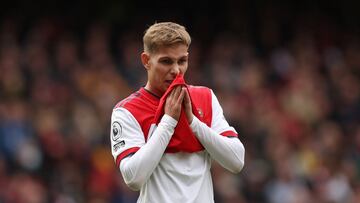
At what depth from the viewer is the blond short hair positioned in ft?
17.2

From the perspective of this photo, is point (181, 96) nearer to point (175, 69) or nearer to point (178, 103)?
point (178, 103)

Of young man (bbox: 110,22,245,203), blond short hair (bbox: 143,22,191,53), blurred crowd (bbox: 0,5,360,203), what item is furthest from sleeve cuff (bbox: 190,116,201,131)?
blurred crowd (bbox: 0,5,360,203)

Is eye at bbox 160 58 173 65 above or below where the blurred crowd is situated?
above

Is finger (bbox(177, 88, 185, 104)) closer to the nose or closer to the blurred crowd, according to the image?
the nose

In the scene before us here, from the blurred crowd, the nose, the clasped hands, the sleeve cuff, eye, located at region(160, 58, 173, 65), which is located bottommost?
the blurred crowd

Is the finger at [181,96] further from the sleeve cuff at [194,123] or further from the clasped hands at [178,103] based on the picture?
the sleeve cuff at [194,123]

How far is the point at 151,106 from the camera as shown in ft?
17.6

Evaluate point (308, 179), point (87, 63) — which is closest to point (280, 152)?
point (308, 179)

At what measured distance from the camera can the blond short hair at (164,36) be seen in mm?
5230

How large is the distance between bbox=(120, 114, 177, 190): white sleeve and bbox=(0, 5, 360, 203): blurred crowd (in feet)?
22.8

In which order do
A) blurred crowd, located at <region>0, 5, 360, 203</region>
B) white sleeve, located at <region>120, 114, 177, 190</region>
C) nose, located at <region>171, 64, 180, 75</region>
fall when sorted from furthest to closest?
blurred crowd, located at <region>0, 5, 360, 203</region> < nose, located at <region>171, 64, 180, 75</region> < white sleeve, located at <region>120, 114, 177, 190</region>

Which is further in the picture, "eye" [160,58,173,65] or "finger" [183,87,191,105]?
"eye" [160,58,173,65]

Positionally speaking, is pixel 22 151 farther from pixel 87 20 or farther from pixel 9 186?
pixel 87 20

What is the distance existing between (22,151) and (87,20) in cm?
441
